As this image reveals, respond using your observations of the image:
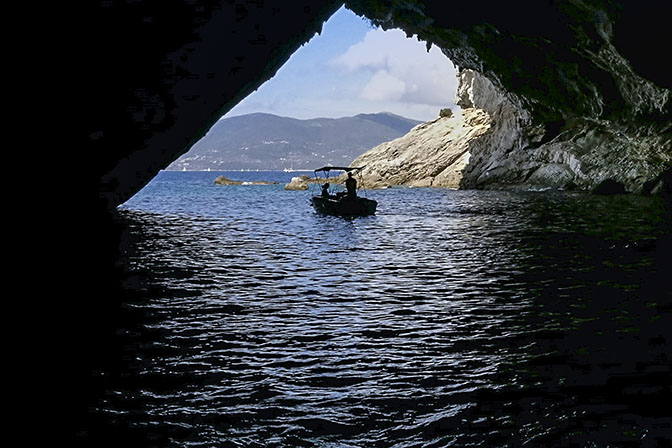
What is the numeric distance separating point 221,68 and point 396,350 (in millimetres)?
10839

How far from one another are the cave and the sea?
1.32 metres

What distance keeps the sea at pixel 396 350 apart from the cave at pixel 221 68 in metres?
1.32

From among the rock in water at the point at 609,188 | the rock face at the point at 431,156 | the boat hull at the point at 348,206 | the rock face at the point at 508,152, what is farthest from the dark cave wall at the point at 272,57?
the rock face at the point at 431,156

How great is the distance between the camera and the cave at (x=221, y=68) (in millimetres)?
Result: 12328

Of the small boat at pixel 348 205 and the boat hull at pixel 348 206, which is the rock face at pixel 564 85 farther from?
the boat hull at pixel 348 206

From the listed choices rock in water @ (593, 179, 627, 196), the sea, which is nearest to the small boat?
the sea

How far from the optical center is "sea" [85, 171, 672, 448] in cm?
643

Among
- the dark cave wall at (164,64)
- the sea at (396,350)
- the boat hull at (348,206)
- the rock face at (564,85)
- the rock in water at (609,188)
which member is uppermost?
the rock face at (564,85)

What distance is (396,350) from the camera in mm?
9242

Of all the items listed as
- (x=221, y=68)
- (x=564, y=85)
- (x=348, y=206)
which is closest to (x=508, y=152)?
(x=564, y=85)

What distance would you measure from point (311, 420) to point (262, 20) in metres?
12.4

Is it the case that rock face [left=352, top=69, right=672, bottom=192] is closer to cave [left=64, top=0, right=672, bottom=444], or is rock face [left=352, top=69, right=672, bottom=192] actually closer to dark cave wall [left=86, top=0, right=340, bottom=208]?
cave [left=64, top=0, right=672, bottom=444]

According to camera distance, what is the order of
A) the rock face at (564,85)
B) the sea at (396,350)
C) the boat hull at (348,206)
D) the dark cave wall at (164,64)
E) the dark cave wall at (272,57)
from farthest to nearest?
the boat hull at (348,206)
the rock face at (564,85)
the dark cave wall at (272,57)
the dark cave wall at (164,64)
the sea at (396,350)

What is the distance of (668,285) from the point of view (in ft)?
42.8
